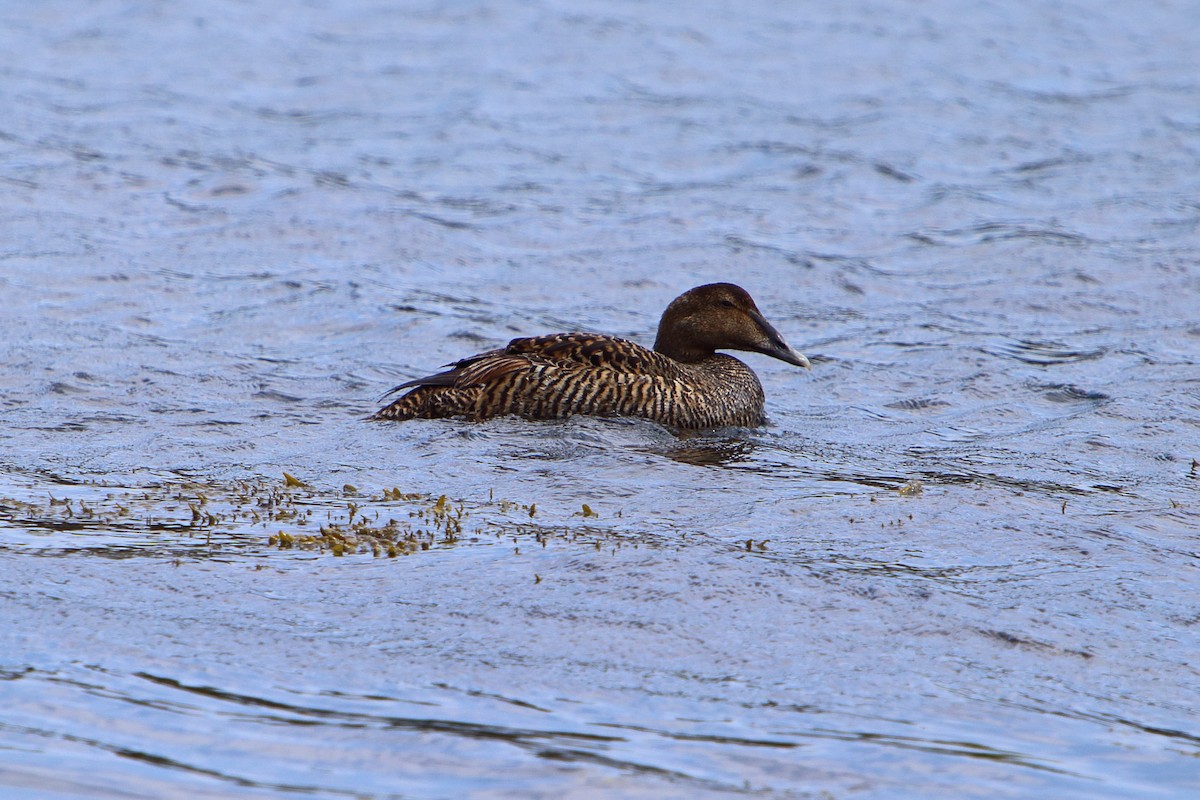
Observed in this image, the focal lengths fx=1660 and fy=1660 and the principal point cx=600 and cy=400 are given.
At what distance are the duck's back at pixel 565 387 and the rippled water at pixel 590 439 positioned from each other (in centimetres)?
16

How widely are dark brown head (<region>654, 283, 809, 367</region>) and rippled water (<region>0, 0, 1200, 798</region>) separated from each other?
1.61ft

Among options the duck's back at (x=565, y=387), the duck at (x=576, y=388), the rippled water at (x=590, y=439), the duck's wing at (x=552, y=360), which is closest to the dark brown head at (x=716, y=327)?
the duck at (x=576, y=388)

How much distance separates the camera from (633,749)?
14.5 ft

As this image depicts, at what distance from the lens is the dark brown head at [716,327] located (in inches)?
375

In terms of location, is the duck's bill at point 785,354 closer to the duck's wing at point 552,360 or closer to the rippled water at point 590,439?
the rippled water at point 590,439

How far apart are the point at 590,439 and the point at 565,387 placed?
476mm

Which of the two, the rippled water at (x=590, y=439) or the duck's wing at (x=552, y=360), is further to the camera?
the duck's wing at (x=552, y=360)

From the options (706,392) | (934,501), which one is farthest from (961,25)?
(934,501)

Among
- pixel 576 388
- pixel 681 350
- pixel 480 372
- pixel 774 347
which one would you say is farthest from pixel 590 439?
pixel 774 347

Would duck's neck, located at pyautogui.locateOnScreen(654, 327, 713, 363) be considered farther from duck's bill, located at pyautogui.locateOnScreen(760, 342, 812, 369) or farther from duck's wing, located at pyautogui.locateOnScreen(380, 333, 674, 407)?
duck's wing, located at pyautogui.locateOnScreen(380, 333, 674, 407)

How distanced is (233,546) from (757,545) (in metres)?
1.96

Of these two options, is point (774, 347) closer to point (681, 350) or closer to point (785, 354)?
point (785, 354)

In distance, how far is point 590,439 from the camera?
8242mm

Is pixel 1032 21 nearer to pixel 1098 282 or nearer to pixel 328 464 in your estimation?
pixel 1098 282
